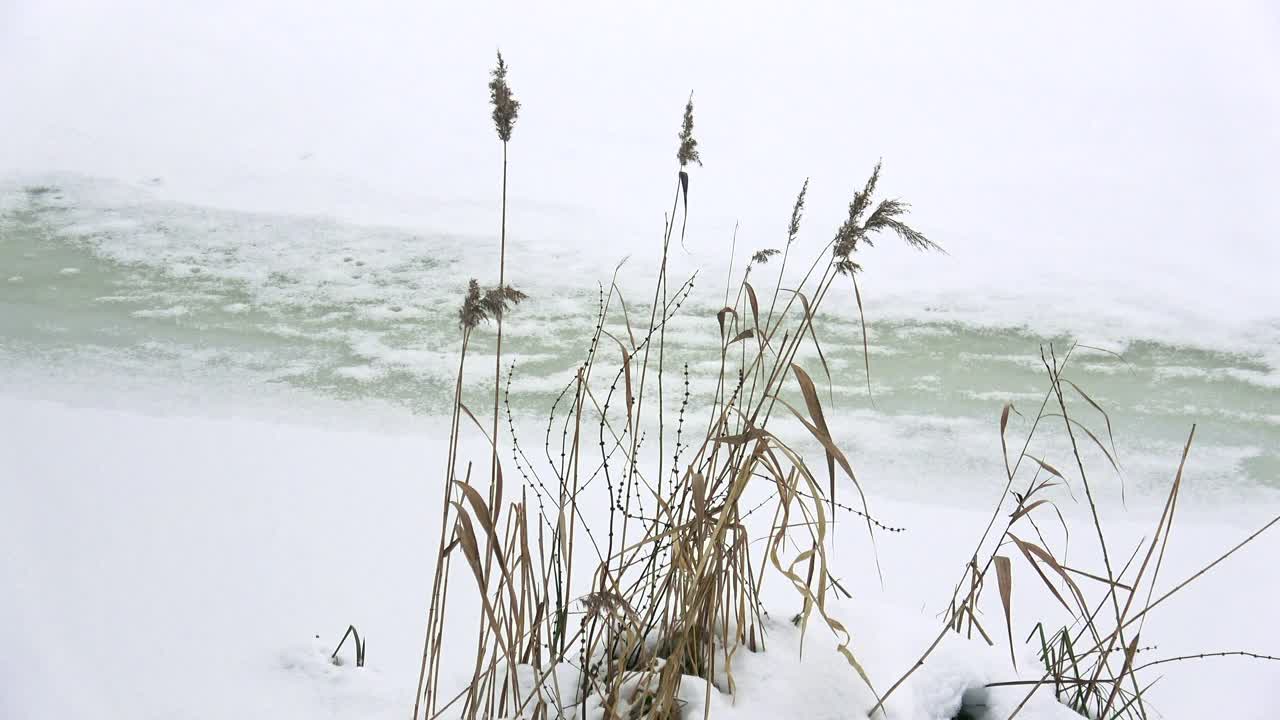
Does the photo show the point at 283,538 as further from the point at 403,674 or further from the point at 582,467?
the point at 582,467

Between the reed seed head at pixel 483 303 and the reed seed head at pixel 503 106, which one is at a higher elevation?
the reed seed head at pixel 503 106

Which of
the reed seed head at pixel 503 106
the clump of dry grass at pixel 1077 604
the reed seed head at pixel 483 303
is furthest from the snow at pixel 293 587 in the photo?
the reed seed head at pixel 503 106

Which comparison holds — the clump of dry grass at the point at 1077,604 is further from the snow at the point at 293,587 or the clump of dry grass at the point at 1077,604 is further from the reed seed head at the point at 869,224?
the reed seed head at the point at 869,224

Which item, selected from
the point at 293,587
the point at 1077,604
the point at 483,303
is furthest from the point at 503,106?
the point at 1077,604

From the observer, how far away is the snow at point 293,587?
1200 mm

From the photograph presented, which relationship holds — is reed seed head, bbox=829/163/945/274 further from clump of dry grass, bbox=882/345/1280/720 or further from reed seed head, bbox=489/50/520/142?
reed seed head, bbox=489/50/520/142

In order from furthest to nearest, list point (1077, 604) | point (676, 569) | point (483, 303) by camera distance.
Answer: point (1077, 604)
point (676, 569)
point (483, 303)

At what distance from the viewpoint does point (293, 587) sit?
1.61m

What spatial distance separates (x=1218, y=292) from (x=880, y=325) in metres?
1.82

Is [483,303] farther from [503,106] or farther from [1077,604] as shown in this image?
[1077,604]

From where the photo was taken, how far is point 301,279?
3.63m

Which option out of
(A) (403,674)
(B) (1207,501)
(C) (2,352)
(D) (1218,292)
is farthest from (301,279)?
(D) (1218,292)

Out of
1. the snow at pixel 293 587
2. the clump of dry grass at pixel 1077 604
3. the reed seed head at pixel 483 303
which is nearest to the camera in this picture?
the reed seed head at pixel 483 303

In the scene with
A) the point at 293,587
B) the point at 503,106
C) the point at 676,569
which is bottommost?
the point at 293,587
